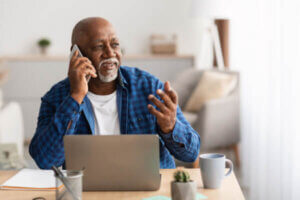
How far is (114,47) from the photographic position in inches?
71.8

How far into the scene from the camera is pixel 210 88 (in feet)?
13.1

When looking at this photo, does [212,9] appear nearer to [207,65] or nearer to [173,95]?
[207,65]

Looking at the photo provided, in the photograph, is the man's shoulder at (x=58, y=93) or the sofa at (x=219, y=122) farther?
the sofa at (x=219, y=122)

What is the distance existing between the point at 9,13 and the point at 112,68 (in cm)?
409

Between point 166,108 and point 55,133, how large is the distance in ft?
1.37

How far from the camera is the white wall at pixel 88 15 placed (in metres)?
5.49

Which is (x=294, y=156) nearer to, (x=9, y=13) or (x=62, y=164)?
(x=62, y=164)

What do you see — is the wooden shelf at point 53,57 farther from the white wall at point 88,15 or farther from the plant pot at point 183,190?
the plant pot at point 183,190

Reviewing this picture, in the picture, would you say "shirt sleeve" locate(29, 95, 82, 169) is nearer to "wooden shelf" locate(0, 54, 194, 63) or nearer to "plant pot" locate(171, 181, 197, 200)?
"plant pot" locate(171, 181, 197, 200)

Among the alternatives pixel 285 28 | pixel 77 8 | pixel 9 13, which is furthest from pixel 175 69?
pixel 285 28

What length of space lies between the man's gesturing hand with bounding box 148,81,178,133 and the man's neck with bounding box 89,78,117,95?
0.36 meters

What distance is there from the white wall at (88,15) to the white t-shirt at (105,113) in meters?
3.72

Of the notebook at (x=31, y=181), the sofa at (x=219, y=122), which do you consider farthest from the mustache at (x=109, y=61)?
the sofa at (x=219, y=122)

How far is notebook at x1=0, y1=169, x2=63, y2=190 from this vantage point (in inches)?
56.8
